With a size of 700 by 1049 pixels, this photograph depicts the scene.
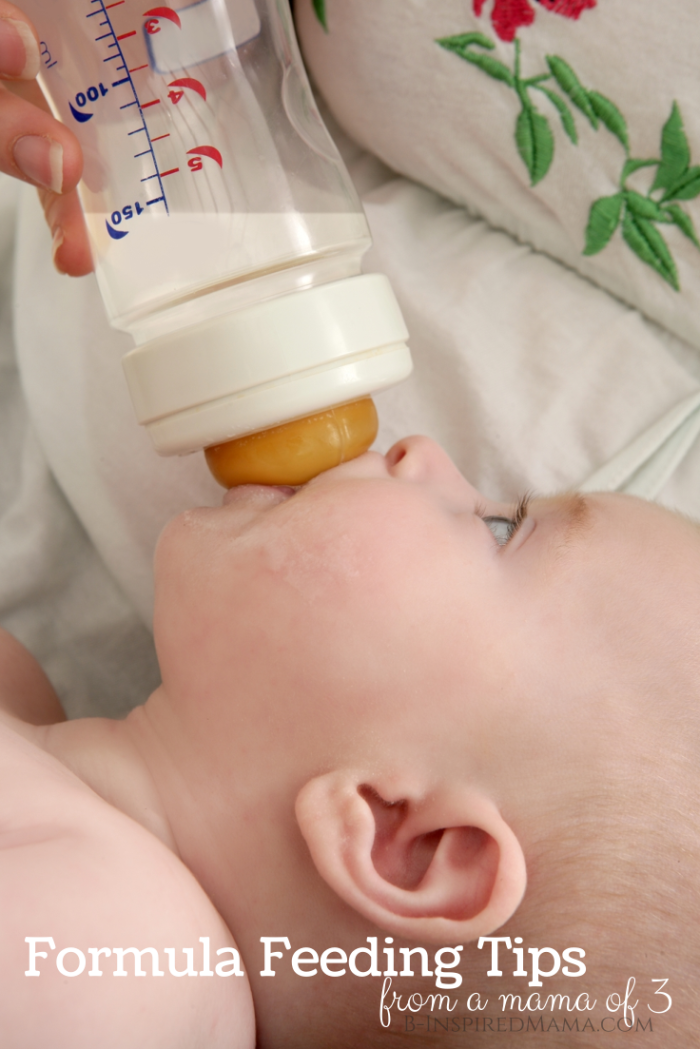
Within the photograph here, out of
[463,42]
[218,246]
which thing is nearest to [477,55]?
[463,42]

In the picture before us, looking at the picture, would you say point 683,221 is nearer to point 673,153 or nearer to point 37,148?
point 673,153

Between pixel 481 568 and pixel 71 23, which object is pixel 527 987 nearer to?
pixel 481 568

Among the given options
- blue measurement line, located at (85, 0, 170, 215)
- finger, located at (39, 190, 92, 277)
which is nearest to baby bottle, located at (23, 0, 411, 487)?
blue measurement line, located at (85, 0, 170, 215)

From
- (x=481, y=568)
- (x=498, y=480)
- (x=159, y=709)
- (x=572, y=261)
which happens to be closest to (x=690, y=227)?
(x=572, y=261)

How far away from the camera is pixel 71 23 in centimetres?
87

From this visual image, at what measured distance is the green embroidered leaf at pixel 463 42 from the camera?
44.0 inches

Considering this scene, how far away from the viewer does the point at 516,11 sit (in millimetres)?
1106

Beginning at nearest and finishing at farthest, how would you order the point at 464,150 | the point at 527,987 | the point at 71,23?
the point at 527,987 < the point at 71,23 < the point at 464,150

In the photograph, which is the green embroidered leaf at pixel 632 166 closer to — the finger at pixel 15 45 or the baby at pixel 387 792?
the baby at pixel 387 792

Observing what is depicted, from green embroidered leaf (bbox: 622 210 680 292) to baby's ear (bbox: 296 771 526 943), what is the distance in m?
0.81

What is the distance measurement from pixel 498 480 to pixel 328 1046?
28.6 inches

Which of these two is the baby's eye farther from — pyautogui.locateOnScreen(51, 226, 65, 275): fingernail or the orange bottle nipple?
pyautogui.locateOnScreen(51, 226, 65, 275): fingernail

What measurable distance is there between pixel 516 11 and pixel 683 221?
0.36 meters

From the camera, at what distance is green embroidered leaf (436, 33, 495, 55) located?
112 centimetres
